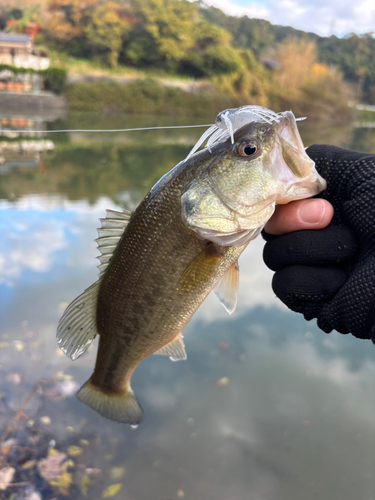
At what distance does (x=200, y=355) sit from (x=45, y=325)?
1972 mm

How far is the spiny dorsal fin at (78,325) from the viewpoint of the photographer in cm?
191

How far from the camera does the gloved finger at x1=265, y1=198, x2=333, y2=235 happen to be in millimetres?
1621

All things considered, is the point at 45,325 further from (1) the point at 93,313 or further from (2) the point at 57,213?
(2) the point at 57,213

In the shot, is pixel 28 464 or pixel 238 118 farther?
pixel 28 464

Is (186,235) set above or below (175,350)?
above

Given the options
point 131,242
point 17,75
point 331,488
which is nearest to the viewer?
point 131,242

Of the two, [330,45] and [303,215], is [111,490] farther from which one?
[330,45]

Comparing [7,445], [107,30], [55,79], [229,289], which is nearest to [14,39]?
[55,79]

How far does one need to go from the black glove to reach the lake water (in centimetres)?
196

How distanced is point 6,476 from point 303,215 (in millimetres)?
2885

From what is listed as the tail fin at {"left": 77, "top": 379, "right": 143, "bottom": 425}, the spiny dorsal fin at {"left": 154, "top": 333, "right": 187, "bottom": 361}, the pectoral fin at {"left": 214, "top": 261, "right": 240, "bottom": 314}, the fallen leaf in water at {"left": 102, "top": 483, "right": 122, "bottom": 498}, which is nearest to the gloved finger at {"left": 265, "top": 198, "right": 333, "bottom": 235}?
the pectoral fin at {"left": 214, "top": 261, "right": 240, "bottom": 314}

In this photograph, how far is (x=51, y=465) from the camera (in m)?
2.82

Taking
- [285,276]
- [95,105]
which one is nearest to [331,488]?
[285,276]

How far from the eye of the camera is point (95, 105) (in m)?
29.3
